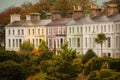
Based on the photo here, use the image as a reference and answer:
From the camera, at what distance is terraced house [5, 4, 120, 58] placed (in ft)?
307

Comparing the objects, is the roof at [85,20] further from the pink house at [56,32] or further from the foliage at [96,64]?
the foliage at [96,64]

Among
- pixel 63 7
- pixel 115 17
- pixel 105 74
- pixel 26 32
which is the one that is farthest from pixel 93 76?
pixel 63 7

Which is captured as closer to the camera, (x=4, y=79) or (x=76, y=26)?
(x=4, y=79)

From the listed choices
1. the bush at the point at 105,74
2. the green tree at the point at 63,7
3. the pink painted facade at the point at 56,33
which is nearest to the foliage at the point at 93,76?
the bush at the point at 105,74

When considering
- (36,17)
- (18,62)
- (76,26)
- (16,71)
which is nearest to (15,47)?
(36,17)

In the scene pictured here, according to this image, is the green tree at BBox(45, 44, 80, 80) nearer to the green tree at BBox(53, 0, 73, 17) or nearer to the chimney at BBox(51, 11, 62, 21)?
the chimney at BBox(51, 11, 62, 21)

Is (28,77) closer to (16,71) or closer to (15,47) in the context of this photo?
(16,71)

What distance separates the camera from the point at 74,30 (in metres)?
106

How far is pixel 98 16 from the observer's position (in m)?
101

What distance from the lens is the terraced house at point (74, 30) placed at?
9369 centimetres

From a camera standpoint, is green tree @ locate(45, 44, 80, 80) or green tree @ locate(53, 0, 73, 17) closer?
green tree @ locate(45, 44, 80, 80)

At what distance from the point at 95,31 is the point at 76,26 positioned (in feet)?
22.7

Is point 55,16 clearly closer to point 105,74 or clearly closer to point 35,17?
point 35,17

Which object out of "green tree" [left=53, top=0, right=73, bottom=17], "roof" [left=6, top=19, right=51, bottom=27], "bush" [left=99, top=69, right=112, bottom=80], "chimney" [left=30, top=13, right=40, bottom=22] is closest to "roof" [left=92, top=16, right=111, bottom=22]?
"roof" [left=6, top=19, right=51, bottom=27]
